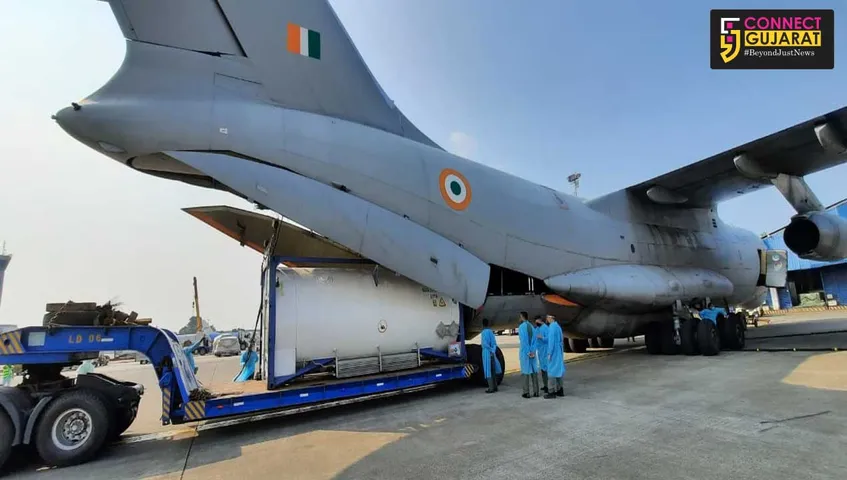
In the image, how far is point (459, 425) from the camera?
5.43 meters

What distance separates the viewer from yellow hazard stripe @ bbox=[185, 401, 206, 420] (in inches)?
208

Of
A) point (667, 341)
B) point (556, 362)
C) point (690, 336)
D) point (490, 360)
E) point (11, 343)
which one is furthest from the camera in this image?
point (667, 341)

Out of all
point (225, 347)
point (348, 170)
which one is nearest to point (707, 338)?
point (348, 170)

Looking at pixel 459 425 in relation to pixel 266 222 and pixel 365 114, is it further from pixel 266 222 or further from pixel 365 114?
pixel 365 114

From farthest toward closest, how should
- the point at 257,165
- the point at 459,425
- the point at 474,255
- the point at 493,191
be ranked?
1. the point at 493,191
2. the point at 474,255
3. the point at 257,165
4. the point at 459,425

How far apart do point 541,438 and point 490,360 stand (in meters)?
2.96

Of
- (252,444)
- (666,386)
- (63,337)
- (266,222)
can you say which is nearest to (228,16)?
(266,222)

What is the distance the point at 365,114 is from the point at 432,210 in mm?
1989

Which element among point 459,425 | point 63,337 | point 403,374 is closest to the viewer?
point 63,337

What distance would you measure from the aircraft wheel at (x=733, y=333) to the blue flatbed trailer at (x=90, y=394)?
10.8 m

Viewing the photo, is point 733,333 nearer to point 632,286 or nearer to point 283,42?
point 632,286

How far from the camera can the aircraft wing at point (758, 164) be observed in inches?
320

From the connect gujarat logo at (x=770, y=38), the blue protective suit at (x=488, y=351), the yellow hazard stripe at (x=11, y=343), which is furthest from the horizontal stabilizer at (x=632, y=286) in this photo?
the yellow hazard stripe at (x=11, y=343)

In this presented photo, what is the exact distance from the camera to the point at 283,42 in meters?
6.38
